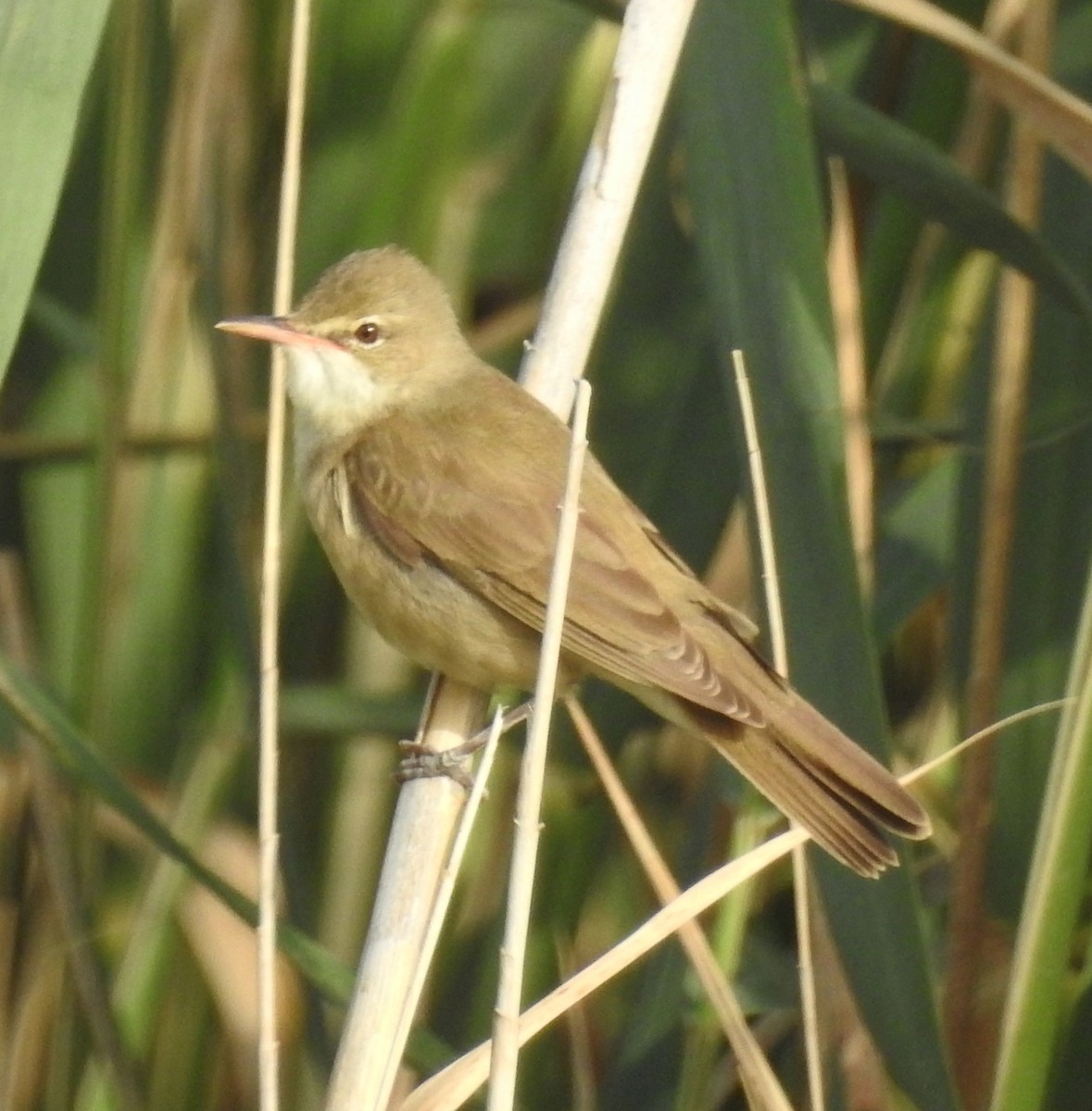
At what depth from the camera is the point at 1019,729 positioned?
2463mm

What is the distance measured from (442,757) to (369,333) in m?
0.80

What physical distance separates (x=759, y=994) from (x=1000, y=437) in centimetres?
85

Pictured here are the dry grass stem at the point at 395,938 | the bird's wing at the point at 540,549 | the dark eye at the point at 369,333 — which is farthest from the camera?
the dark eye at the point at 369,333

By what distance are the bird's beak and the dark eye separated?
117 millimetres

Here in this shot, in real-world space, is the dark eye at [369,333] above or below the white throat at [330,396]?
above

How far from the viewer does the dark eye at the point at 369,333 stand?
2.80 m

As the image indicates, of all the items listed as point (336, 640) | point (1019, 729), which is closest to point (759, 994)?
point (1019, 729)

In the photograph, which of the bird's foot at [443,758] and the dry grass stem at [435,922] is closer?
the dry grass stem at [435,922]

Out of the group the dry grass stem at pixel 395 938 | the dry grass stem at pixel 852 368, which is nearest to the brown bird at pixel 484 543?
the dry grass stem at pixel 852 368

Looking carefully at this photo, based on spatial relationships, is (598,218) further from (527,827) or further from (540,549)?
(527,827)

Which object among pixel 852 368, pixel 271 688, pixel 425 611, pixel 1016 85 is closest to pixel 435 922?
pixel 271 688

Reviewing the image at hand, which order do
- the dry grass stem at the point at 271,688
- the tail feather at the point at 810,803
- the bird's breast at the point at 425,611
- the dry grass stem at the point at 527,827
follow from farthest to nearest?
the bird's breast at the point at 425,611
the tail feather at the point at 810,803
the dry grass stem at the point at 271,688
the dry grass stem at the point at 527,827

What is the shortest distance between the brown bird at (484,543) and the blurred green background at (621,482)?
109mm

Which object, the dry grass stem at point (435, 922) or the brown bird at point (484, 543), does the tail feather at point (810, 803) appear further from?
the dry grass stem at point (435, 922)
